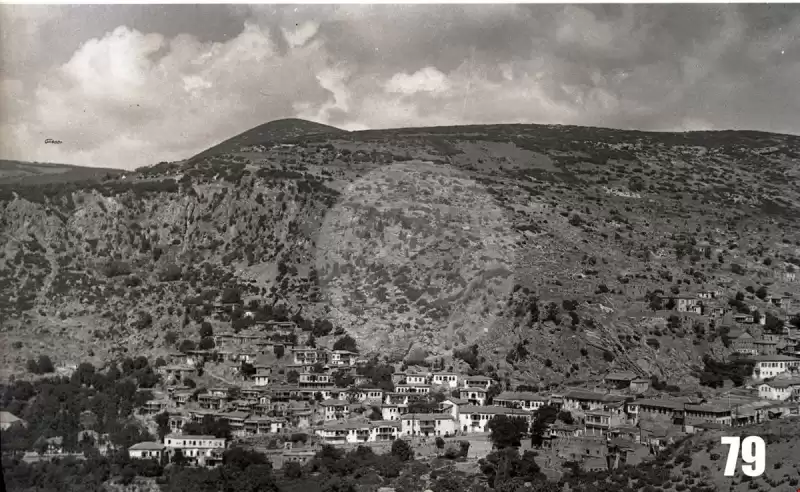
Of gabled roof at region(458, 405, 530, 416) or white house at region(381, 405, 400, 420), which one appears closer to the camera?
gabled roof at region(458, 405, 530, 416)

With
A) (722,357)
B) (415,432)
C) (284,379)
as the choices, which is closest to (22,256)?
(284,379)

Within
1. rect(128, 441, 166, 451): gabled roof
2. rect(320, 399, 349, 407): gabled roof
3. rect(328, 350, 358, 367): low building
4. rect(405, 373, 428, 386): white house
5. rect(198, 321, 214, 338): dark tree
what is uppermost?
rect(198, 321, 214, 338): dark tree

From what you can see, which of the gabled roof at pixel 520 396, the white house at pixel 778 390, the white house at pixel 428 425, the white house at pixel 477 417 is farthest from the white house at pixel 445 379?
the white house at pixel 778 390

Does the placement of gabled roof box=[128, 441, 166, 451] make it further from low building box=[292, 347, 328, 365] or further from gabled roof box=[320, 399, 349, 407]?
low building box=[292, 347, 328, 365]

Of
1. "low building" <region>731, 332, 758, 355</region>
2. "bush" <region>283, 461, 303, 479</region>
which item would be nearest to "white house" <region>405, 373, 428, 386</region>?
"bush" <region>283, 461, 303, 479</region>

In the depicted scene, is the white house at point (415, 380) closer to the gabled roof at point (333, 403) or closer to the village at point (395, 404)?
the village at point (395, 404)

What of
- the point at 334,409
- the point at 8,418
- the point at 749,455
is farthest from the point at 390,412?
the point at 8,418

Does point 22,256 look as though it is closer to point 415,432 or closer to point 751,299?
point 415,432
